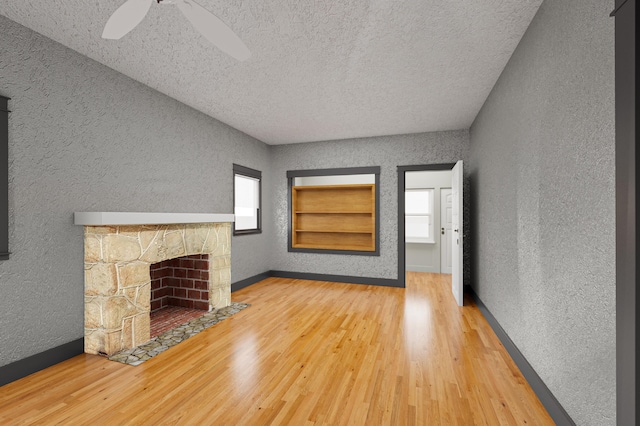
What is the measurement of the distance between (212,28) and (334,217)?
4.28 metres

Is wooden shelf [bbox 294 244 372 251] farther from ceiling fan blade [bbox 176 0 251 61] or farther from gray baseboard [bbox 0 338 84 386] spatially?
ceiling fan blade [bbox 176 0 251 61]

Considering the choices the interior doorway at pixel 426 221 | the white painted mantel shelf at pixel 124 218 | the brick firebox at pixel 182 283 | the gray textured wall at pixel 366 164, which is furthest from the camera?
the interior doorway at pixel 426 221

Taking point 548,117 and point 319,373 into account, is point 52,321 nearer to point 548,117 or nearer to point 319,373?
point 319,373

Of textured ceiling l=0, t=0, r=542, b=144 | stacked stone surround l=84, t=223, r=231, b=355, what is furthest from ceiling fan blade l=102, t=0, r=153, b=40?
stacked stone surround l=84, t=223, r=231, b=355

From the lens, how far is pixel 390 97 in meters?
3.42

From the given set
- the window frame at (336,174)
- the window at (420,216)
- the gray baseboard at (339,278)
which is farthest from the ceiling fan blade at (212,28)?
the window at (420,216)

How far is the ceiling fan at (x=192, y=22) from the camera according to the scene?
1.44 metres

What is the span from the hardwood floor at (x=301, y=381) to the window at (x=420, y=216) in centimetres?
323

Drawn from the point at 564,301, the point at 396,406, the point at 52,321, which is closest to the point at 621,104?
the point at 564,301

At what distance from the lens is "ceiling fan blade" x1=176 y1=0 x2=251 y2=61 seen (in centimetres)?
144

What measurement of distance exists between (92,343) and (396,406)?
259cm

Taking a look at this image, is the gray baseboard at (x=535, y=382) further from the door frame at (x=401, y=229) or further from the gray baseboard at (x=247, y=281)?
the gray baseboard at (x=247, y=281)

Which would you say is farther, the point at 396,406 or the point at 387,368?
the point at 387,368

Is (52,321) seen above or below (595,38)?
below
